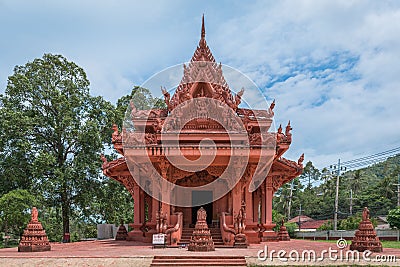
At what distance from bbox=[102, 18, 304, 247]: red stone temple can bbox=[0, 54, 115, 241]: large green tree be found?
6.58m

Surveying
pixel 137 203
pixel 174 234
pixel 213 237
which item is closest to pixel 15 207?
pixel 137 203

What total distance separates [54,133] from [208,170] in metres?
12.7

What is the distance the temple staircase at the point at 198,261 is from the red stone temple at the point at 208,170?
2761 millimetres

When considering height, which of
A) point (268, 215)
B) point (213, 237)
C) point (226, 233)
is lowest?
point (213, 237)

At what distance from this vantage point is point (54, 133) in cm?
2333

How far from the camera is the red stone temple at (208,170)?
1305cm

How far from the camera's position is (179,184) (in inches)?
607

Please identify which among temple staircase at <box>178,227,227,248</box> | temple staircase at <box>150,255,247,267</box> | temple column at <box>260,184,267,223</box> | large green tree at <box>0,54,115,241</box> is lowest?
temple staircase at <box>178,227,227,248</box>

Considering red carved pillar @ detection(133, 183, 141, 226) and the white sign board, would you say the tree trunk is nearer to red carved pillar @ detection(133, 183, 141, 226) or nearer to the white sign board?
red carved pillar @ detection(133, 183, 141, 226)

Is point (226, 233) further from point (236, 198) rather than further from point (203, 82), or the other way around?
point (203, 82)

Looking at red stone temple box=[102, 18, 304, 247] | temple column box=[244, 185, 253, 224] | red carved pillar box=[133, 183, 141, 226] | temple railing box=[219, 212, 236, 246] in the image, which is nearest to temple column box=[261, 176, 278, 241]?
red stone temple box=[102, 18, 304, 247]

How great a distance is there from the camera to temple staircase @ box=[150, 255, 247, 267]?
9.26 m

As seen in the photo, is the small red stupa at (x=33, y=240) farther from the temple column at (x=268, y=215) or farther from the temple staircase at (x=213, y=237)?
the temple column at (x=268, y=215)

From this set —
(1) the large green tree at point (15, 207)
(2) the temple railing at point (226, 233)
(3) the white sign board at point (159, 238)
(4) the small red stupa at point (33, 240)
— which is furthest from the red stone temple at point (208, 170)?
(1) the large green tree at point (15, 207)
